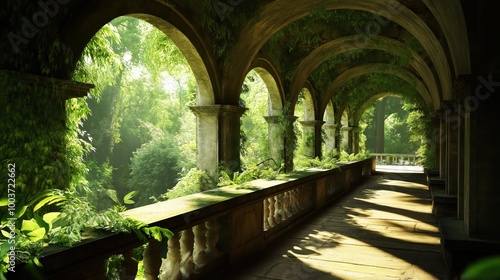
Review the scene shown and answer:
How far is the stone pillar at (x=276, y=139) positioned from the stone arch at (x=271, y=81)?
212 mm

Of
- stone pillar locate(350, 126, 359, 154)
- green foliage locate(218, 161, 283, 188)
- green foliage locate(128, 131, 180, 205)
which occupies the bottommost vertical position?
green foliage locate(128, 131, 180, 205)

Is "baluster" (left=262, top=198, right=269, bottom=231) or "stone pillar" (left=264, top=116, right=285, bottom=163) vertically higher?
"stone pillar" (left=264, top=116, right=285, bottom=163)

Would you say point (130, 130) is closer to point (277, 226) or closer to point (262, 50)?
point (262, 50)

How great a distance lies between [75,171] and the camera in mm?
4594

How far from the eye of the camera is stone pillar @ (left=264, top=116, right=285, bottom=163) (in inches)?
444

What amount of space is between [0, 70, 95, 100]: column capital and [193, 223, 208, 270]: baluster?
81.8 inches

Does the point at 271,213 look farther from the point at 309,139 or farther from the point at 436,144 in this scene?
the point at 436,144

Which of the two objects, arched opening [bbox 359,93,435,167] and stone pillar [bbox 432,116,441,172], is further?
arched opening [bbox 359,93,435,167]

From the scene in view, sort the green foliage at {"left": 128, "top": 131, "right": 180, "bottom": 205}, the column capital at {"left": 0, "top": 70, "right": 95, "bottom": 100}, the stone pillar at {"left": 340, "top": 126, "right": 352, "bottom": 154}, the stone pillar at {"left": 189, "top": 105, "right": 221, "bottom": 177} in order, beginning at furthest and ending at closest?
1. the green foliage at {"left": 128, "top": 131, "right": 180, "bottom": 205}
2. the stone pillar at {"left": 340, "top": 126, "right": 352, "bottom": 154}
3. the stone pillar at {"left": 189, "top": 105, "right": 221, "bottom": 177}
4. the column capital at {"left": 0, "top": 70, "right": 95, "bottom": 100}

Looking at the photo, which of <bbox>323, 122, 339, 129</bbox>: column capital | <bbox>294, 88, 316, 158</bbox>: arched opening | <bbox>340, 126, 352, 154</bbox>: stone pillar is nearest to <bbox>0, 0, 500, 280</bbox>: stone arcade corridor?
<bbox>294, 88, 316, 158</bbox>: arched opening

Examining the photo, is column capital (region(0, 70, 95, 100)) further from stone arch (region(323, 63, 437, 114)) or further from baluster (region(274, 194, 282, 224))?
stone arch (region(323, 63, 437, 114))

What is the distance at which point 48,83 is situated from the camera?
411 centimetres

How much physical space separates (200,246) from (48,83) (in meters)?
2.34

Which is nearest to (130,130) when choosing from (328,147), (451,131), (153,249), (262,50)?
(328,147)
